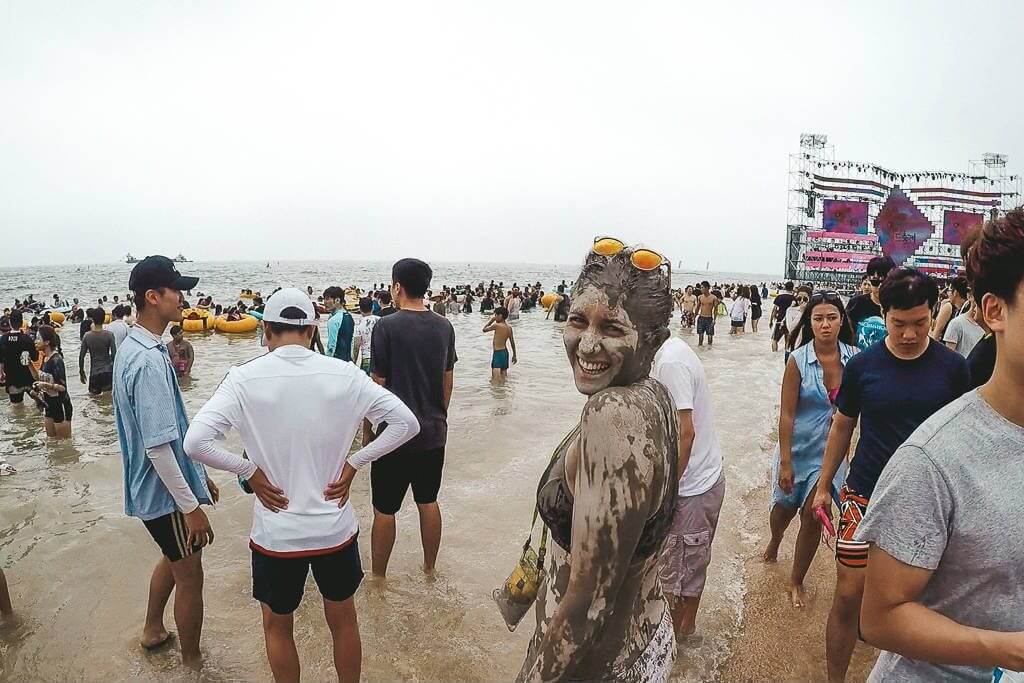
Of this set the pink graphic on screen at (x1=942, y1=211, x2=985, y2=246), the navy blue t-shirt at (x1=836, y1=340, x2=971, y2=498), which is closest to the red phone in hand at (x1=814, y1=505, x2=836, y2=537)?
the navy blue t-shirt at (x1=836, y1=340, x2=971, y2=498)

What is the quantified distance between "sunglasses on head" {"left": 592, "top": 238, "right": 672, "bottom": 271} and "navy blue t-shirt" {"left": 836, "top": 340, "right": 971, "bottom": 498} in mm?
2023

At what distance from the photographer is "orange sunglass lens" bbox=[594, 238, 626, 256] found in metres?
1.64

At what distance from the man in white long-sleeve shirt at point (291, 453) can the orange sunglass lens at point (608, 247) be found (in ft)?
5.04

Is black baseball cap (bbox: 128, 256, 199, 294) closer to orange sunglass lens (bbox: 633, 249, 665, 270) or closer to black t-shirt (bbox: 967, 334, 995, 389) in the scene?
orange sunglass lens (bbox: 633, 249, 665, 270)

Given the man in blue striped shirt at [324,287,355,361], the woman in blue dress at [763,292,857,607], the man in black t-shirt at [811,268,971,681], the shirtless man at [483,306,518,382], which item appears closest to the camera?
the man in black t-shirt at [811,268,971,681]

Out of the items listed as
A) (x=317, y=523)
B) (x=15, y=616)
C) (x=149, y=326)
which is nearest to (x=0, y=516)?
(x=15, y=616)

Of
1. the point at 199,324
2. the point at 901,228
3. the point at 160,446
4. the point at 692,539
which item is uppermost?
the point at 901,228

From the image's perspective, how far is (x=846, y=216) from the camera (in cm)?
5234

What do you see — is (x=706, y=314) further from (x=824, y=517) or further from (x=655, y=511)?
(x=655, y=511)

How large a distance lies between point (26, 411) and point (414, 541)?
9.28m

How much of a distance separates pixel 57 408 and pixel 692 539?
917 centimetres

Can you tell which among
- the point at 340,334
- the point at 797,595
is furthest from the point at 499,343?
the point at 797,595

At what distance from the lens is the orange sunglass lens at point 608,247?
5.37 ft

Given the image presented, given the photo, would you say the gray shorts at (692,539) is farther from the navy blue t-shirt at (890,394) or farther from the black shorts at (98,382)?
the black shorts at (98,382)
